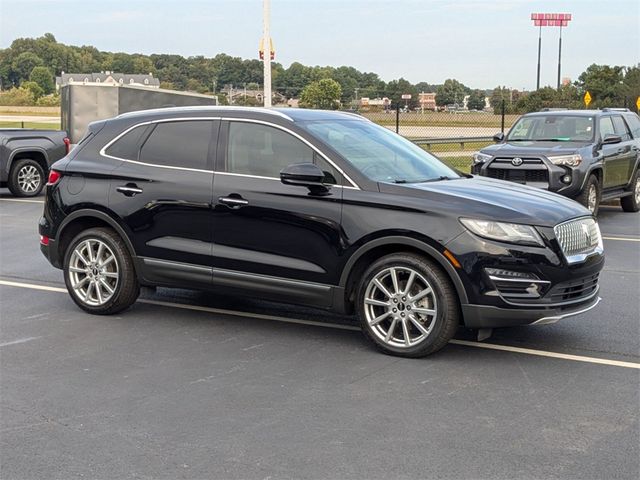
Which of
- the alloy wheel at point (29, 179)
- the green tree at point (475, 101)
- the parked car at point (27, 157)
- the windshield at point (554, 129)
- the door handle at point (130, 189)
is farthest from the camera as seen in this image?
the green tree at point (475, 101)

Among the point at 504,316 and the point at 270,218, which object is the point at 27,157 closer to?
the point at 270,218

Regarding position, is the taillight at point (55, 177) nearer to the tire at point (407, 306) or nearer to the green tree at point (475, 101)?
the tire at point (407, 306)

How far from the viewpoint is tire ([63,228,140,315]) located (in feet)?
24.0

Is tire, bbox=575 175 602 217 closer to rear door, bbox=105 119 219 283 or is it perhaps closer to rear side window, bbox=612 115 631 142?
rear side window, bbox=612 115 631 142

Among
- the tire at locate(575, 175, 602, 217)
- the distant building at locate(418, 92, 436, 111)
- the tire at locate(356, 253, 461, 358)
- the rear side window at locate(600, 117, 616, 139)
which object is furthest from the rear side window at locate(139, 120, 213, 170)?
the distant building at locate(418, 92, 436, 111)

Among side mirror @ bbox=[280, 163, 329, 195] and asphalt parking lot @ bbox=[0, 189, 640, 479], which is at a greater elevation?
side mirror @ bbox=[280, 163, 329, 195]

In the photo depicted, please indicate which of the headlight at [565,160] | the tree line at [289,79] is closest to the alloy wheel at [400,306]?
the headlight at [565,160]

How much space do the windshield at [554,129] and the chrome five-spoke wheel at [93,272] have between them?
351 inches

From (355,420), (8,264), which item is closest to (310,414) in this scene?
(355,420)

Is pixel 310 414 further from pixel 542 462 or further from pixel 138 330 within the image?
pixel 138 330

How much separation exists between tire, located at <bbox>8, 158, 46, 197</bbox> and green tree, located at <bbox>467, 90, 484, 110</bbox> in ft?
73.6

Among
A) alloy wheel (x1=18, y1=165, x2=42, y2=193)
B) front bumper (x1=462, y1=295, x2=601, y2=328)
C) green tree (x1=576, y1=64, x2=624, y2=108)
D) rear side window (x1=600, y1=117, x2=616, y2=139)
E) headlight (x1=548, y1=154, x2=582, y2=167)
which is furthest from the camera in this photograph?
green tree (x1=576, y1=64, x2=624, y2=108)

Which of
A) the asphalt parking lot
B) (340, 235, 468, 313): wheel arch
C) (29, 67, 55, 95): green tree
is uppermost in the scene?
(29, 67, 55, 95): green tree

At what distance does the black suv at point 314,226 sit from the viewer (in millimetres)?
5957
